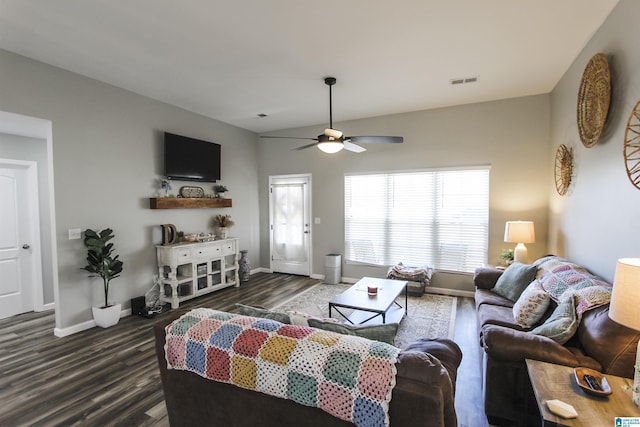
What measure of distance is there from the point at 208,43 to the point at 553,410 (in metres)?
3.64

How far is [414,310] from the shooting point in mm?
4184

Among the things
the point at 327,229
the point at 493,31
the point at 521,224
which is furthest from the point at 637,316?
the point at 327,229

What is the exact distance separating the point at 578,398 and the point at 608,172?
6.58 feet

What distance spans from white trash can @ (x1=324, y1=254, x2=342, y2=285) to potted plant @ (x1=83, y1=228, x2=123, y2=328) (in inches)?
128

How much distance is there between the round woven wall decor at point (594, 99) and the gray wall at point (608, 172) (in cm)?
6

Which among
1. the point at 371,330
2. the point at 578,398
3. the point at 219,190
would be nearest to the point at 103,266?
the point at 219,190

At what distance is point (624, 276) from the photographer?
4.42ft

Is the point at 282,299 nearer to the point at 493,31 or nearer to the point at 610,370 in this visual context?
the point at 610,370

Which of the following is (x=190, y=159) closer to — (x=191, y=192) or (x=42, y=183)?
(x=191, y=192)

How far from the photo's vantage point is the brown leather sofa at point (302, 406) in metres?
1.16

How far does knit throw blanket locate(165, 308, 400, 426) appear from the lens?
122 cm

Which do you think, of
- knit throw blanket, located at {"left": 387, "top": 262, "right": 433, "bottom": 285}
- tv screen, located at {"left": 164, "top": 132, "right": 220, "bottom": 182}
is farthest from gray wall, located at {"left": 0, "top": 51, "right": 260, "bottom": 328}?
knit throw blanket, located at {"left": 387, "top": 262, "right": 433, "bottom": 285}

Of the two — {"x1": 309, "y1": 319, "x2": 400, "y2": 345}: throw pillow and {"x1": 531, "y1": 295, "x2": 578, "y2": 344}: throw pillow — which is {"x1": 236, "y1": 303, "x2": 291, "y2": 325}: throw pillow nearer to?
{"x1": 309, "y1": 319, "x2": 400, "y2": 345}: throw pillow

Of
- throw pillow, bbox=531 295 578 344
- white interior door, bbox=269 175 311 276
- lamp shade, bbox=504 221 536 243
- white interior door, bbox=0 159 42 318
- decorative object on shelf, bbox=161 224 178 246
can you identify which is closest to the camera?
throw pillow, bbox=531 295 578 344
